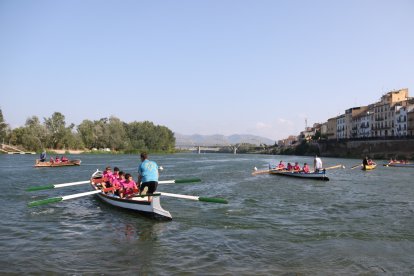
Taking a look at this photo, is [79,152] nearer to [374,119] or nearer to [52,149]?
[52,149]

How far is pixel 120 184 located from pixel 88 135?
11562cm

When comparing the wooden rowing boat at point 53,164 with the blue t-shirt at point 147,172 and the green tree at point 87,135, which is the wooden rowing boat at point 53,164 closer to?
the blue t-shirt at point 147,172

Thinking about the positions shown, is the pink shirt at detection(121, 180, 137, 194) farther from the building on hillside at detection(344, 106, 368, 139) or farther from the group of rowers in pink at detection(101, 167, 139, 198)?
the building on hillside at detection(344, 106, 368, 139)

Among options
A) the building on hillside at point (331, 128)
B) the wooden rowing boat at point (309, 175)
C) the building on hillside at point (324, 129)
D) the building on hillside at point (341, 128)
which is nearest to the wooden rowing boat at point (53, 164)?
the wooden rowing boat at point (309, 175)

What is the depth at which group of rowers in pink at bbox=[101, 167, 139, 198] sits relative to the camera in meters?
17.8

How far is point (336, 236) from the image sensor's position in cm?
1330

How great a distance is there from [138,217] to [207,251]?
5.80m

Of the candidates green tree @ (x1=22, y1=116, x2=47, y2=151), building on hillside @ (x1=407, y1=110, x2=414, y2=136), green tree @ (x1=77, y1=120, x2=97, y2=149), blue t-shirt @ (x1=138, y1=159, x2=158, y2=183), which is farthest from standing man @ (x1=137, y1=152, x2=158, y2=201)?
green tree @ (x1=77, y1=120, x2=97, y2=149)

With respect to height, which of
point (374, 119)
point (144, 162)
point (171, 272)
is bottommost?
point (171, 272)

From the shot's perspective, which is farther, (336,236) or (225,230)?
(225,230)

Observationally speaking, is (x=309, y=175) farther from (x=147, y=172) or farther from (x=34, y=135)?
(x=34, y=135)

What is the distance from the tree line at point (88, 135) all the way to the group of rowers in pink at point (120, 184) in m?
102

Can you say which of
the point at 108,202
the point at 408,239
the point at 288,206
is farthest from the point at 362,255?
the point at 108,202

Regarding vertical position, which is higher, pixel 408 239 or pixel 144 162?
pixel 144 162
